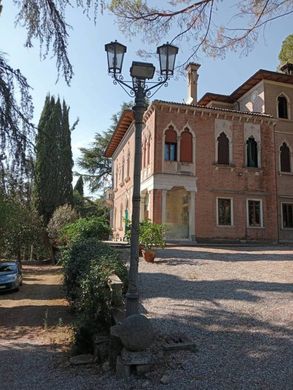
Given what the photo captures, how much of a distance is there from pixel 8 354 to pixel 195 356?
171 inches

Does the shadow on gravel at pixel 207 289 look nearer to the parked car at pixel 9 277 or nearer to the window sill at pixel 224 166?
the parked car at pixel 9 277

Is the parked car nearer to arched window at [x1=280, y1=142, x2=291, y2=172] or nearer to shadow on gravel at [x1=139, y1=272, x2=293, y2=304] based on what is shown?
shadow on gravel at [x1=139, y1=272, x2=293, y2=304]

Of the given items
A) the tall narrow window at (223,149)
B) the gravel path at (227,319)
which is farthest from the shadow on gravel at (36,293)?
the tall narrow window at (223,149)

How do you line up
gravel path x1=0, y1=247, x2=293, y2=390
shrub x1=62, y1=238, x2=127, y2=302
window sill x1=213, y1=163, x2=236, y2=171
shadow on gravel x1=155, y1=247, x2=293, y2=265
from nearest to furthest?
gravel path x1=0, y1=247, x2=293, y2=390
shrub x1=62, y1=238, x2=127, y2=302
shadow on gravel x1=155, y1=247, x2=293, y2=265
window sill x1=213, y1=163, x2=236, y2=171

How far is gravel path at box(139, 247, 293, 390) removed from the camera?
14.3 feet

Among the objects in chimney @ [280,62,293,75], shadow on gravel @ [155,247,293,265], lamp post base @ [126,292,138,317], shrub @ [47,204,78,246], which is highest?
chimney @ [280,62,293,75]

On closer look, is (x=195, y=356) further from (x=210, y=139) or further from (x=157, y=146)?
(x=210, y=139)

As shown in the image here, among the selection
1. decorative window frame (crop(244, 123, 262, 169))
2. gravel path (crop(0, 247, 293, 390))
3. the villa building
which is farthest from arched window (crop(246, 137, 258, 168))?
gravel path (crop(0, 247, 293, 390))

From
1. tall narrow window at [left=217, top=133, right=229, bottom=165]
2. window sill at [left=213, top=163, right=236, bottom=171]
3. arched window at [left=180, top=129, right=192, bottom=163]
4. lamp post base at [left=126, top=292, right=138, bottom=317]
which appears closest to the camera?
lamp post base at [left=126, top=292, right=138, bottom=317]

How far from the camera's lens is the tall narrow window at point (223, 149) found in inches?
888

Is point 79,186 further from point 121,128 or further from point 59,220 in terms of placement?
point 121,128

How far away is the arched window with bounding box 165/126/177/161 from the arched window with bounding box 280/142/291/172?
7.19m

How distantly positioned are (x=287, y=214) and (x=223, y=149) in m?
5.70

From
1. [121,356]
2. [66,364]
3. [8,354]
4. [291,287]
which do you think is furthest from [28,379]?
[291,287]
